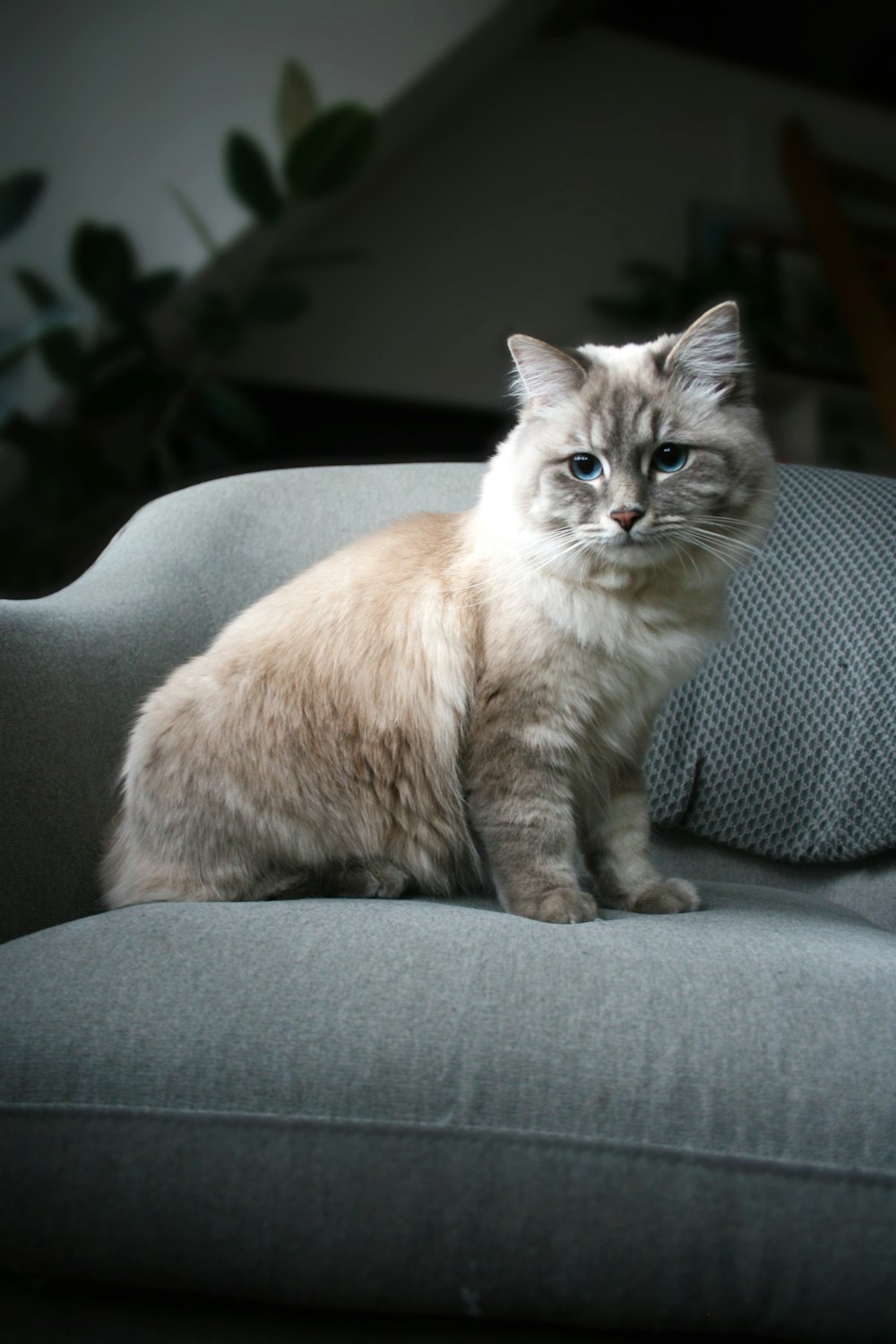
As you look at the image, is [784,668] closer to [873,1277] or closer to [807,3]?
[873,1277]

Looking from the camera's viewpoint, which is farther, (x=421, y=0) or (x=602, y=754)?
(x=421, y=0)

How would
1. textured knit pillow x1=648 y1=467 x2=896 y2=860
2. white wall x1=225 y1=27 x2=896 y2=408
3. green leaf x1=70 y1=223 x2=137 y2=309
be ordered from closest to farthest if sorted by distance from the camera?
1. textured knit pillow x1=648 y1=467 x2=896 y2=860
2. green leaf x1=70 y1=223 x2=137 y2=309
3. white wall x1=225 y1=27 x2=896 y2=408

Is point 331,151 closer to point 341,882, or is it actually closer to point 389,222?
point 389,222

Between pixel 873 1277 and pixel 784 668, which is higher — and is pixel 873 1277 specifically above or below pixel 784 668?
below

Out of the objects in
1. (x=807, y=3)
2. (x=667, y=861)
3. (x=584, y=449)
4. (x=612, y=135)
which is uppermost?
(x=807, y=3)

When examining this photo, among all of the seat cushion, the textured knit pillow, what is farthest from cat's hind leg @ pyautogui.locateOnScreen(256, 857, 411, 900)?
the textured knit pillow

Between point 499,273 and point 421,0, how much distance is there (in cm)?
117

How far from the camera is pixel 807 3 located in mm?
4879

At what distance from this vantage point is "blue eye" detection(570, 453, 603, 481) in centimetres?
127

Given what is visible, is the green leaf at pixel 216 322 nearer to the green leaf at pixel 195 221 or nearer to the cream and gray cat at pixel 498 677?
the green leaf at pixel 195 221

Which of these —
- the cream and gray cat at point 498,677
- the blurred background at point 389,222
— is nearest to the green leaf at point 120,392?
the blurred background at point 389,222

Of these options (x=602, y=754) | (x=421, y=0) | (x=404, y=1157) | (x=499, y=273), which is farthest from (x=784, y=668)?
(x=499, y=273)

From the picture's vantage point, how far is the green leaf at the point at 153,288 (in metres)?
2.98

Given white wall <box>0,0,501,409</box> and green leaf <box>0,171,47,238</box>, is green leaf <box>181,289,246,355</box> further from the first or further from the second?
green leaf <box>0,171,47,238</box>
